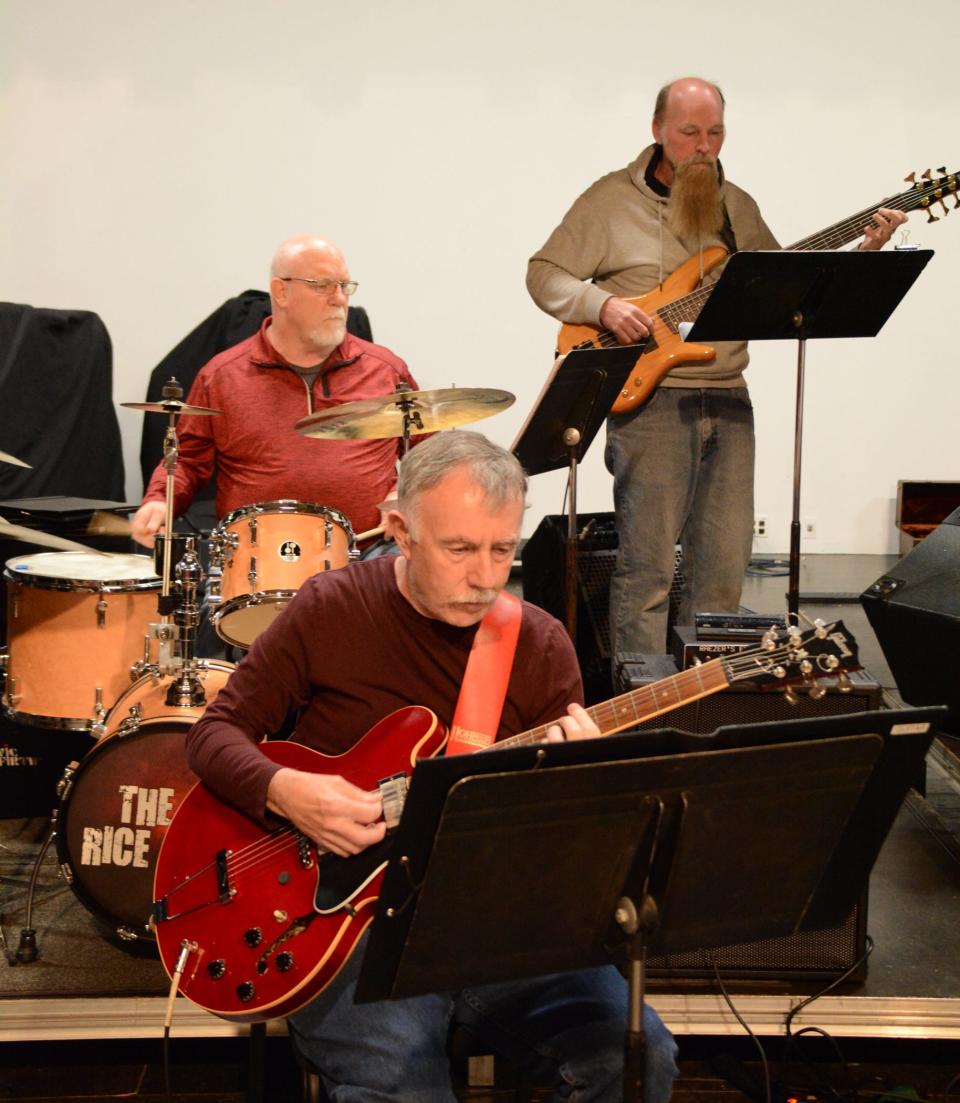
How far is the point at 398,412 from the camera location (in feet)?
13.0

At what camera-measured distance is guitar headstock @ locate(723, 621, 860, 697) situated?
2.09 meters

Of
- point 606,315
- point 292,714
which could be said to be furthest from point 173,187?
point 292,714

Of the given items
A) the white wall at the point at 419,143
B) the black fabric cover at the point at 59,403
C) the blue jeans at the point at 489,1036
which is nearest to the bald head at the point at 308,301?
the black fabric cover at the point at 59,403

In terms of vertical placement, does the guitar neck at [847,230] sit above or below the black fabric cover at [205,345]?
above

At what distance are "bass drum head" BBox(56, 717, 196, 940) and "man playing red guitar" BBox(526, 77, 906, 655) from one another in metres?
1.83

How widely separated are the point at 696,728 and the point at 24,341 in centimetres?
453

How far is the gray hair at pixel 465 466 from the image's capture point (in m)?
2.37

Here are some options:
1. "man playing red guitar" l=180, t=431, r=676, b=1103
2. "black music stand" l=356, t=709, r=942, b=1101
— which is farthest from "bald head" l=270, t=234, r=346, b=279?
"black music stand" l=356, t=709, r=942, b=1101

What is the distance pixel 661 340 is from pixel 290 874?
2.59 meters

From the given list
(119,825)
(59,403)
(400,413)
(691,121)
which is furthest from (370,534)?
(59,403)

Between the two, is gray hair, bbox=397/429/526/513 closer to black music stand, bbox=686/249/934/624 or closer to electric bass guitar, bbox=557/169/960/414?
black music stand, bbox=686/249/934/624

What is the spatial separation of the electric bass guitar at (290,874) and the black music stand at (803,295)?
5.41 feet

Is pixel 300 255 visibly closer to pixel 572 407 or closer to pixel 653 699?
pixel 572 407

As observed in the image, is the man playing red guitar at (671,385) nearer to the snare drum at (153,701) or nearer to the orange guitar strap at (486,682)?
the snare drum at (153,701)
